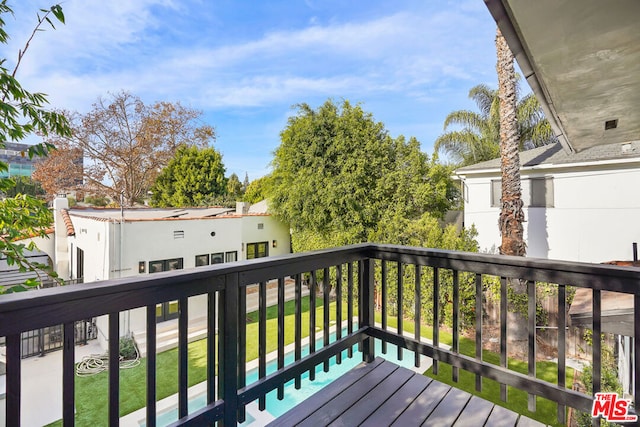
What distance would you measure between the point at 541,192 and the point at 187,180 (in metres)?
16.6

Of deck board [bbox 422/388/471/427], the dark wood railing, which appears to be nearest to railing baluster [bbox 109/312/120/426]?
the dark wood railing

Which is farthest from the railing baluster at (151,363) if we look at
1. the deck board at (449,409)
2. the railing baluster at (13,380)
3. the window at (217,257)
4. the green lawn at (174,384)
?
the window at (217,257)

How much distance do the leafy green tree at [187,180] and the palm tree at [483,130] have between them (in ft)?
41.6

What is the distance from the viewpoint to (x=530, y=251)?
30.8 ft

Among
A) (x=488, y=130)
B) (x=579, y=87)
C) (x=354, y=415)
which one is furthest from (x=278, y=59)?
(x=354, y=415)

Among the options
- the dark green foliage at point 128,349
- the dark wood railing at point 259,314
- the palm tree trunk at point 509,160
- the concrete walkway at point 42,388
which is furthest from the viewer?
the dark green foliage at point 128,349

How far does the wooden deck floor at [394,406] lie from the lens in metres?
1.85

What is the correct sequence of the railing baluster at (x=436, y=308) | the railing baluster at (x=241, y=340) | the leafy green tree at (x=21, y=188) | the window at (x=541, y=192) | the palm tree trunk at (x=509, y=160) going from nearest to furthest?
the railing baluster at (x=241, y=340) → the railing baluster at (x=436, y=308) → the leafy green tree at (x=21, y=188) → the palm tree trunk at (x=509, y=160) → the window at (x=541, y=192)

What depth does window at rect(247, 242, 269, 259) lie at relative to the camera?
1169 centimetres

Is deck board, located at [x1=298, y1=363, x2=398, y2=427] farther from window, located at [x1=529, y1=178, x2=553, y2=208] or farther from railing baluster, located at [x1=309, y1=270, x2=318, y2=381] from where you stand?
window, located at [x1=529, y1=178, x2=553, y2=208]

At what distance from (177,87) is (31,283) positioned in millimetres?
17029

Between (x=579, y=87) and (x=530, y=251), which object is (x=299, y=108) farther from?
(x=579, y=87)

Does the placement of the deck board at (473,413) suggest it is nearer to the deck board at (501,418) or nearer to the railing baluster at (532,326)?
the deck board at (501,418)

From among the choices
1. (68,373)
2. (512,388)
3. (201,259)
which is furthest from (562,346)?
(201,259)
